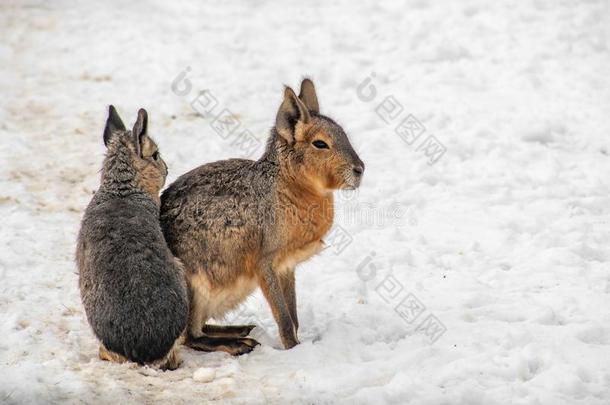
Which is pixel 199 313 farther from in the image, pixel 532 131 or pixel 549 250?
pixel 532 131

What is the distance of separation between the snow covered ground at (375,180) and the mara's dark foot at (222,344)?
0.15 m

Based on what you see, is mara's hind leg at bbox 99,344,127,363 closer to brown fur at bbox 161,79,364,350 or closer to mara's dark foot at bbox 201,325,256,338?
brown fur at bbox 161,79,364,350

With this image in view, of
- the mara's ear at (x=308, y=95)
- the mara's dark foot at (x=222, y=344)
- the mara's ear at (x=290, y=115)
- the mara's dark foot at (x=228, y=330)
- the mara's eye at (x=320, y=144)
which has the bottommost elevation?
the mara's dark foot at (x=222, y=344)

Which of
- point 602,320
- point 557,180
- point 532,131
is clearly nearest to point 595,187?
point 557,180

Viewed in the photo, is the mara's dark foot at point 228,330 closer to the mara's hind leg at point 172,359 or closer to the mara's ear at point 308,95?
the mara's hind leg at point 172,359

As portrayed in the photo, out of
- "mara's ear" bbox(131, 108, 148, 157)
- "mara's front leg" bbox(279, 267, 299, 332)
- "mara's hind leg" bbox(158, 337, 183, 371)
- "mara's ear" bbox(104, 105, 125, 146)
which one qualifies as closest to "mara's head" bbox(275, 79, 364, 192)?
"mara's front leg" bbox(279, 267, 299, 332)

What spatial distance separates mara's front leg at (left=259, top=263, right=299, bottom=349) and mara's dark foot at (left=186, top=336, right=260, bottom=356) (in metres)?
0.28

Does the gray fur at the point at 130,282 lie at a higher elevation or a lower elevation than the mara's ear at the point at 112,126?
lower

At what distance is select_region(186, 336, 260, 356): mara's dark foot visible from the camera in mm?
6438

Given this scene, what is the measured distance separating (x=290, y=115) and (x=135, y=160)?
133 centimetres

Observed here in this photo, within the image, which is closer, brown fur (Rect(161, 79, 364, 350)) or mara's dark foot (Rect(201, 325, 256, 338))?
brown fur (Rect(161, 79, 364, 350))

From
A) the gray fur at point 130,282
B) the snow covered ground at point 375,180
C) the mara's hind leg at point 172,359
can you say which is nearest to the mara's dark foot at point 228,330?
the snow covered ground at point 375,180

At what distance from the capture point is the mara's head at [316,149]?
6.41 meters

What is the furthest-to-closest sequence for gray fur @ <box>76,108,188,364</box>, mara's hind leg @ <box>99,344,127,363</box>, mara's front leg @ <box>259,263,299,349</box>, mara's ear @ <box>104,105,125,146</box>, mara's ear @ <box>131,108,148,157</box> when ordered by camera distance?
mara's ear @ <box>104,105,125,146</box> → mara's ear @ <box>131,108,148,157</box> → mara's front leg @ <box>259,263,299,349</box> → mara's hind leg @ <box>99,344,127,363</box> → gray fur @ <box>76,108,188,364</box>
